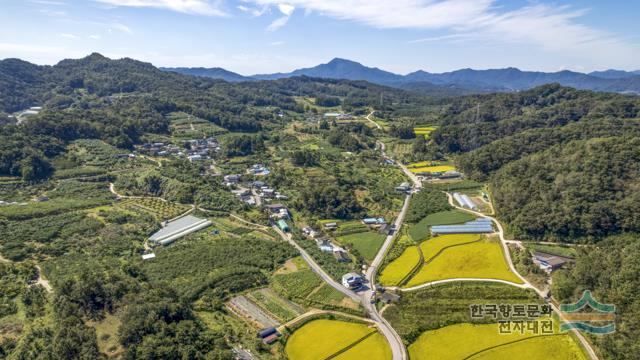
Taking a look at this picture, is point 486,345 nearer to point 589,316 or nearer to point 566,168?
point 589,316

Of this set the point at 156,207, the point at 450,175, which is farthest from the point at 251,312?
the point at 450,175

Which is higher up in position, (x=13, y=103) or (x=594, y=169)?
(x=13, y=103)

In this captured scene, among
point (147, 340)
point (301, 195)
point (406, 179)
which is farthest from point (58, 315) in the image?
point (406, 179)

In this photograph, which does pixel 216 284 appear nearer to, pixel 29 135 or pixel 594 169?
pixel 594 169

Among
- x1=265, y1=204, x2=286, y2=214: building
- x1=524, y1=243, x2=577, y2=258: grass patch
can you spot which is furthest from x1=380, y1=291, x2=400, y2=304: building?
x1=265, y1=204, x2=286, y2=214: building

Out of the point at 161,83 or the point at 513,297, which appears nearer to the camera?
the point at 513,297

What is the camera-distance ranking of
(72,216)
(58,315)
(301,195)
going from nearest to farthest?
(58,315)
(72,216)
(301,195)
